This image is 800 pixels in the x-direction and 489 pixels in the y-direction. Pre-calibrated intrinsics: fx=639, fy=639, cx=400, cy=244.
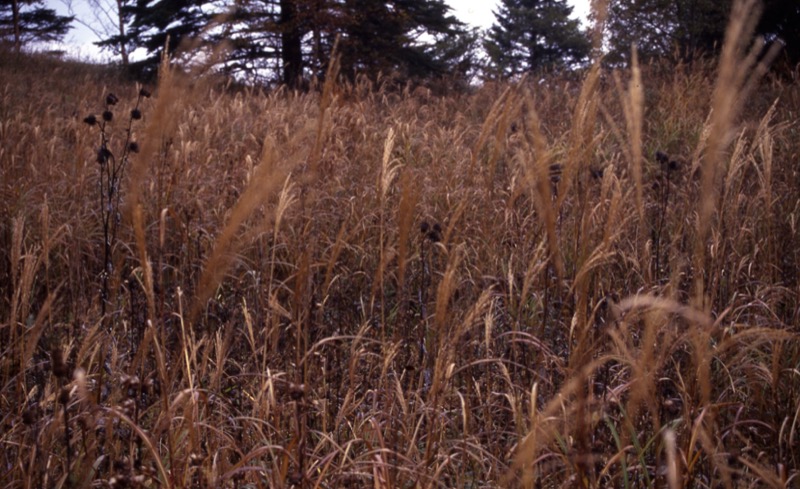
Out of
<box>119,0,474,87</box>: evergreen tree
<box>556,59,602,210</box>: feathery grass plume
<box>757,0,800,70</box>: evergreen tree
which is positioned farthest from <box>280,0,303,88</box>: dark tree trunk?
<box>556,59,602,210</box>: feathery grass plume

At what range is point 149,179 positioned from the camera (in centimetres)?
452

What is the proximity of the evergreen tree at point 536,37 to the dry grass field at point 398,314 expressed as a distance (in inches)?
1136

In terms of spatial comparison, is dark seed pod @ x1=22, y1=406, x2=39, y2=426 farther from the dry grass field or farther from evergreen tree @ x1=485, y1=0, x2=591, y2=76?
evergreen tree @ x1=485, y1=0, x2=591, y2=76

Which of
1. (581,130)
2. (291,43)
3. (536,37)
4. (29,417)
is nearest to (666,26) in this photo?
(291,43)

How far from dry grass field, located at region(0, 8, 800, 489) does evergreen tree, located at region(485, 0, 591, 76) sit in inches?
1136

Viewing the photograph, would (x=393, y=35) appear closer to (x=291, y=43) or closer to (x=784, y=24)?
(x=291, y=43)

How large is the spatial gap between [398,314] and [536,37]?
113 ft

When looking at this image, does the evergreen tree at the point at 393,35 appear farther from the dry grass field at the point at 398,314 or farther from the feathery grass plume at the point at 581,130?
the feathery grass plume at the point at 581,130

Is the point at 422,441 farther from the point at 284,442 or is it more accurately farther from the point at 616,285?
the point at 616,285

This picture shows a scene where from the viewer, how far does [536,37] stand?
34.0 metres

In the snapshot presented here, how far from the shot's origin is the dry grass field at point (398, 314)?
1.53 metres

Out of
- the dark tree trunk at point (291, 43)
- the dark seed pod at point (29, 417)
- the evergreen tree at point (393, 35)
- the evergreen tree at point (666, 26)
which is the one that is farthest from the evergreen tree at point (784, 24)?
the dark seed pod at point (29, 417)

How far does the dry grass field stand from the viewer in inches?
60.3

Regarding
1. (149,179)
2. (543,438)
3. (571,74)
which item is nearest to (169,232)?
(149,179)
